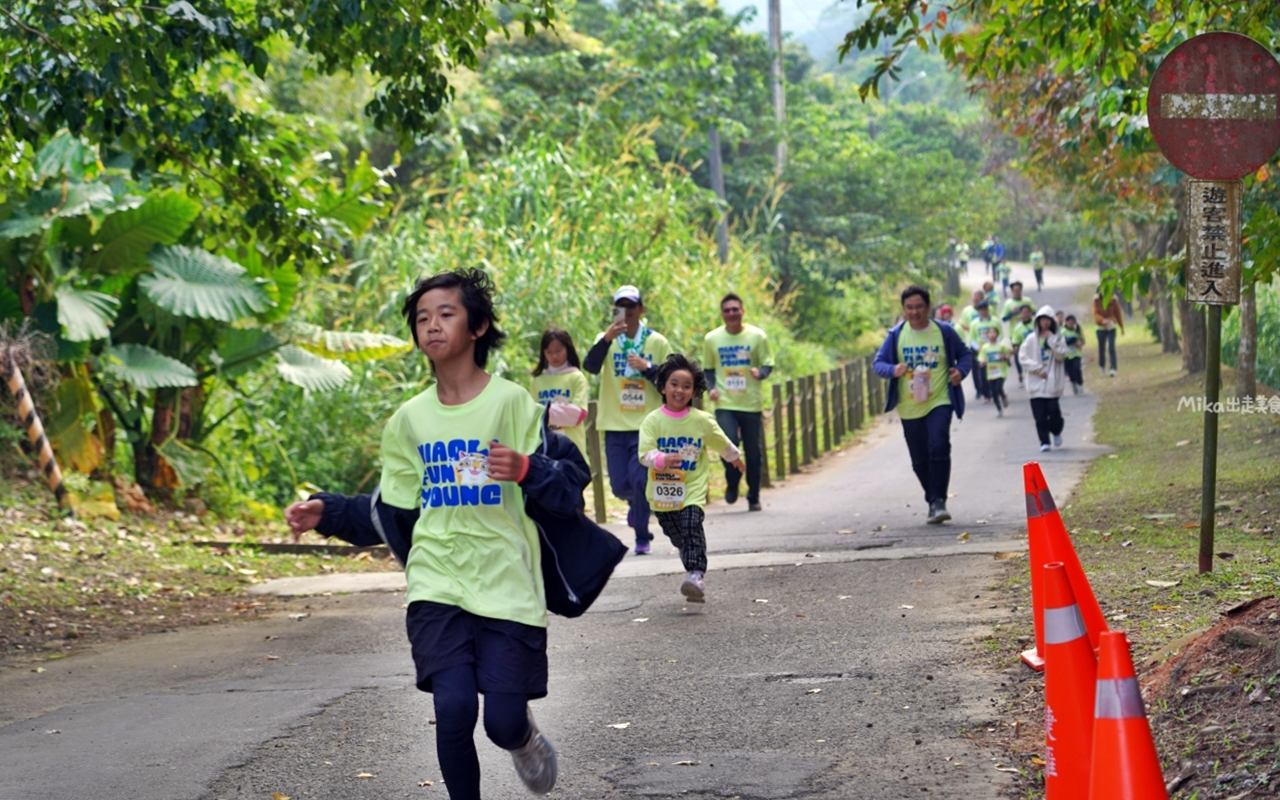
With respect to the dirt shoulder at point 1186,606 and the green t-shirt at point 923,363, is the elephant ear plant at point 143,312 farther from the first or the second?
the dirt shoulder at point 1186,606

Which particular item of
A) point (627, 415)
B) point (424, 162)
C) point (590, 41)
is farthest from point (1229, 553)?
point (590, 41)

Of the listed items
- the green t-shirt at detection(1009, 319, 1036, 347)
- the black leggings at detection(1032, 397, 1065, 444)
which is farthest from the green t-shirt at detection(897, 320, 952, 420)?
the green t-shirt at detection(1009, 319, 1036, 347)

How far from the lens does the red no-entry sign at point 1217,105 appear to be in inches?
284

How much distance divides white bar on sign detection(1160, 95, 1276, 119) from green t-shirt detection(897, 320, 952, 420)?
4238 mm

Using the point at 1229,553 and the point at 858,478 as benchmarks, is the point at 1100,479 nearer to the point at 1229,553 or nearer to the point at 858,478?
the point at 858,478

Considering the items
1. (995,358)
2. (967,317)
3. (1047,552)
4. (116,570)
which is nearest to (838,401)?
(995,358)

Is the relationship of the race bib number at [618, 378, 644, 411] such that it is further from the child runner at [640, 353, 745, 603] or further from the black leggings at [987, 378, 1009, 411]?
the black leggings at [987, 378, 1009, 411]

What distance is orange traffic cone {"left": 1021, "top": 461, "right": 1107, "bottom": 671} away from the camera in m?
5.46

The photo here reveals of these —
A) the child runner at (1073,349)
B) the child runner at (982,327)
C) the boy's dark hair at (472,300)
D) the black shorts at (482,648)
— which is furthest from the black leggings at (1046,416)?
the black shorts at (482,648)

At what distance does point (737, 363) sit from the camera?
13172 millimetres

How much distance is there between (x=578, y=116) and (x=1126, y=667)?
2342 centimetres

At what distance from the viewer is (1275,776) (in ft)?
13.8

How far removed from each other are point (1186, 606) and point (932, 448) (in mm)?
4406

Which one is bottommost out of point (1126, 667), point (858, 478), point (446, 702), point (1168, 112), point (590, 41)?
point (858, 478)
